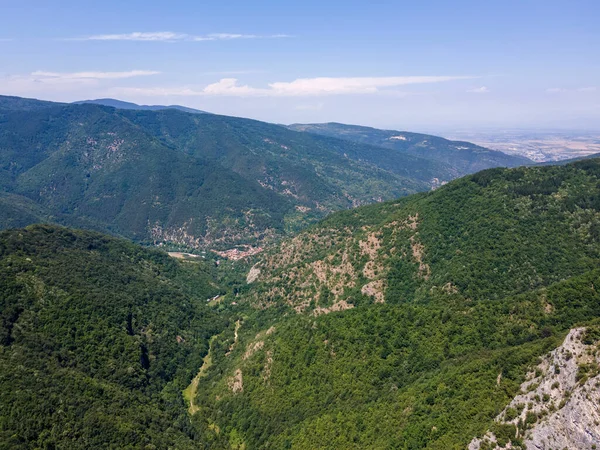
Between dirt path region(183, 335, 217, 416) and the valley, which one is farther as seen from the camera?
dirt path region(183, 335, 217, 416)

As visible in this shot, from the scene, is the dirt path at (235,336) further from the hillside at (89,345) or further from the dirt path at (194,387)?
the dirt path at (194,387)

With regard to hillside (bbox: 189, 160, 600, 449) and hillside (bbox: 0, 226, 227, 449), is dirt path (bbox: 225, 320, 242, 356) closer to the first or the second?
hillside (bbox: 189, 160, 600, 449)

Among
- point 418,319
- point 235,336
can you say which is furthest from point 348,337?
point 235,336

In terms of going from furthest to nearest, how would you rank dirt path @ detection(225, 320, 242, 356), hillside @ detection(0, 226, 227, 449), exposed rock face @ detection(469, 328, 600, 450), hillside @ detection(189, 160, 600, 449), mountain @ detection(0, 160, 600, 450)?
1. dirt path @ detection(225, 320, 242, 356)
2. hillside @ detection(0, 226, 227, 449)
3. hillside @ detection(189, 160, 600, 449)
4. mountain @ detection(0, 160, 600, 450)
5. exposed rock face @ detection(469, 328, 600, 450)

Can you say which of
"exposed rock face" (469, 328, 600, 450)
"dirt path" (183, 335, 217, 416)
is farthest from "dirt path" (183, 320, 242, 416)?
"exposed rock face" (469, 328, 600, 450)

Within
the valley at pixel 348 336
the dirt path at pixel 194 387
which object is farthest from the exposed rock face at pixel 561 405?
the dirt path at pixel 194 387

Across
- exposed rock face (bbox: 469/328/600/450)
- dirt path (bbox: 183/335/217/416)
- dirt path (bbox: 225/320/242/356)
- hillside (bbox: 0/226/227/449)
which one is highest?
exposed rock face (bbox: 469/328/600/450)

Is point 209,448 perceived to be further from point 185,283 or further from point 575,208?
point 575,208

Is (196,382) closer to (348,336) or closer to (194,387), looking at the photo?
(194,387)
